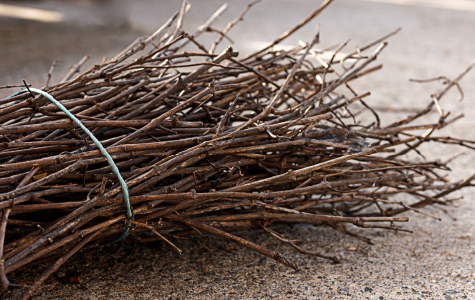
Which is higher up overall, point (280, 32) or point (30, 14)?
point (30, 14)

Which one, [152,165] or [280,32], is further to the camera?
[280,32]

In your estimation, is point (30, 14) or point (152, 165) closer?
point (152, 165)

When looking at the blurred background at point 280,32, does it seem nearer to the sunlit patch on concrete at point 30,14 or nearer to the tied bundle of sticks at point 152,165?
the sunlit patch on concrete at point 30,14

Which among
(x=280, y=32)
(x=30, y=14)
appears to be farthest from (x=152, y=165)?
(x=30, y=14)

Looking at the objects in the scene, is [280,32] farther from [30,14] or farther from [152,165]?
[152,165]

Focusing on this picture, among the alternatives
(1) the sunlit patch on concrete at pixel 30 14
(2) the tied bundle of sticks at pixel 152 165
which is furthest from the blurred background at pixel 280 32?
(2) the tied bundle of sticks at pixel 152 165

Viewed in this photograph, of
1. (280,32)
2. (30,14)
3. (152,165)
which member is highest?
(30,14)

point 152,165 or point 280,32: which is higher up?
point 280,32

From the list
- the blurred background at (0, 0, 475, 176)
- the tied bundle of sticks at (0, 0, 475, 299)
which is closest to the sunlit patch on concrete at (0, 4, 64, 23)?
the blurred background at (0, 0, 475, 176)

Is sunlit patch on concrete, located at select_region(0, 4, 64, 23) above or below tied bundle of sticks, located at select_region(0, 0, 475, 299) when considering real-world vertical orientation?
above

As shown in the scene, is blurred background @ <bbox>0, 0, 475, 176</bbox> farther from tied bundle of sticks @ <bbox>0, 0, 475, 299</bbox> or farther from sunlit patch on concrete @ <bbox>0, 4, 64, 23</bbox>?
tied bundle of sticks @ <bbox>0, 0, 475, 299</bbox>

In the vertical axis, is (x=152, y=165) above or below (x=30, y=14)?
below

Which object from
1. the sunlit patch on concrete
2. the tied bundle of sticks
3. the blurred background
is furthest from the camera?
the sunlit patch on concrete

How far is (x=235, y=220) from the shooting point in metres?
1.27
